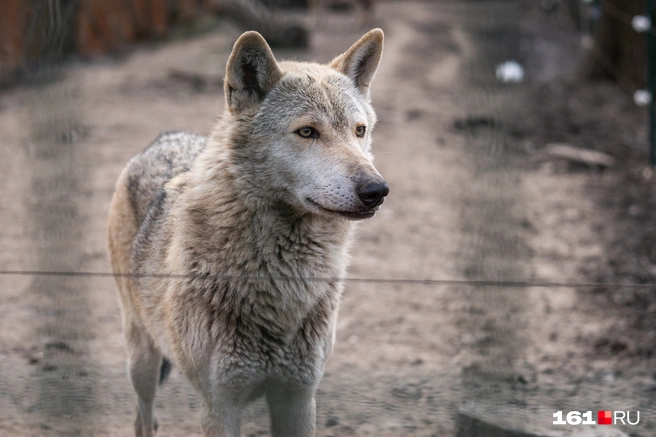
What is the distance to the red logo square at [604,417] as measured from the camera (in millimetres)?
4093

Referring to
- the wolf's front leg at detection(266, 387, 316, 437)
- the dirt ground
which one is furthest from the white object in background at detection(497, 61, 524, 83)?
the wolf's front leg at detection(266, 387, 316, 437)

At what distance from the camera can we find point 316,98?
10.8 ft

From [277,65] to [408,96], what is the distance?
9.86 m

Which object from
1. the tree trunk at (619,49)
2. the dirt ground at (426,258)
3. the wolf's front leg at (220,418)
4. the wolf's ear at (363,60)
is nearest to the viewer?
the wolf's front leg at (220,418)

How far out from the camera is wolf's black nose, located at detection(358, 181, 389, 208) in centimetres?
298

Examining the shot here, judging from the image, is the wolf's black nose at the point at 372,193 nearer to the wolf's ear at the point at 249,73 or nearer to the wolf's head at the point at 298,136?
the wolf's head at the point at 298,136

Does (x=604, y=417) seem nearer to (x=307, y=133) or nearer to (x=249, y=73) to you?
(x=307, y=133)

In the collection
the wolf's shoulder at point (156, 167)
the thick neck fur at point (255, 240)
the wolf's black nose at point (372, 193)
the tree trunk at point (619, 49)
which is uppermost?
the tree trunk at point (619, 49)

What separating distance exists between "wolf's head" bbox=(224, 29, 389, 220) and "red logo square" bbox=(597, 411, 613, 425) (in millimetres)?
2032

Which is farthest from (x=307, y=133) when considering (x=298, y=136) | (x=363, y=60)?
(x=363, y=60)

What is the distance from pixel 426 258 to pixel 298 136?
171 inches

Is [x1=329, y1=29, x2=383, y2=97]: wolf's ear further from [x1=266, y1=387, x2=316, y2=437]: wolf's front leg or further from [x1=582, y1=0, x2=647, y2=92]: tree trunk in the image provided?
[x1=582, y1=0, x2=647, y2=92]: tree trunk

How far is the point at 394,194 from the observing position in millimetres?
9000

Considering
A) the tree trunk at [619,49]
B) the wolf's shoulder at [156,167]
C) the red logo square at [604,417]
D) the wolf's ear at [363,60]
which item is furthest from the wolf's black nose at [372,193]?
the tree trunk at [619,49]
